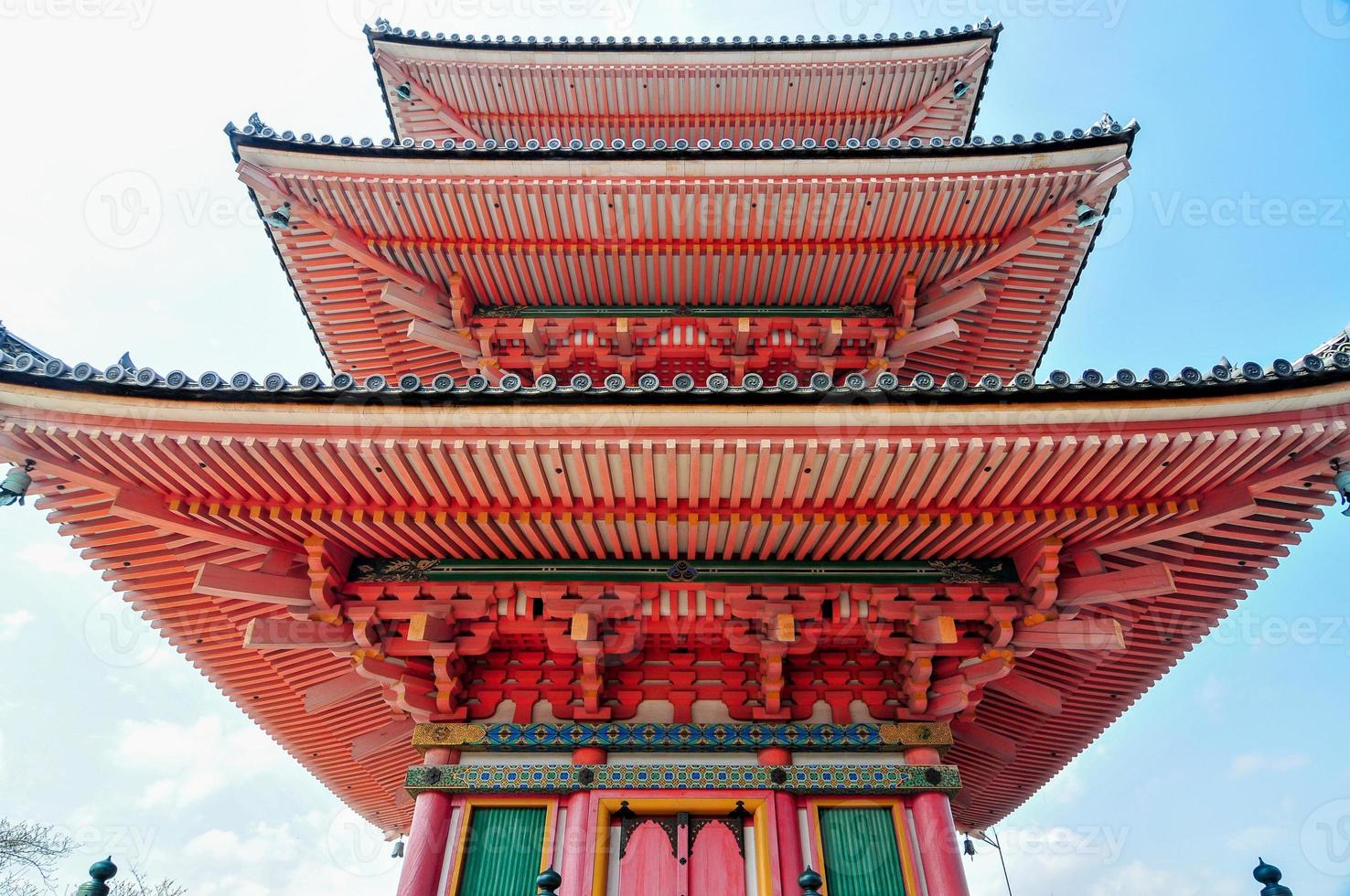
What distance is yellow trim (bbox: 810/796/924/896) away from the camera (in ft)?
22.4

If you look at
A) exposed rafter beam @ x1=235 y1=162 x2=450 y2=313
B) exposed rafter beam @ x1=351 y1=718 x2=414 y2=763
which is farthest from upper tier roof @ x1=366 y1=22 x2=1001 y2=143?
exposed rafter beam @ x1=351 y1=718 x2=414 y2=763

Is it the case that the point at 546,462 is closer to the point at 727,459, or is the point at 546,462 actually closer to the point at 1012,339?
the point at 727,459

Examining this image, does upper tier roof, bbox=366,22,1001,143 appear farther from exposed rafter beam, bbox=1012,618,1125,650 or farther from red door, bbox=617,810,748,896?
red door, bbox=617,810,748,896

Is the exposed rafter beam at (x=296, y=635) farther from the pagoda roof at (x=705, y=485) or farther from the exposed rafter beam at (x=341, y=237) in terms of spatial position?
the exposed rafter beam at (x=341, y=237)

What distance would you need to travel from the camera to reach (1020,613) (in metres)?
7.34

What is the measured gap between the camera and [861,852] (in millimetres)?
7043

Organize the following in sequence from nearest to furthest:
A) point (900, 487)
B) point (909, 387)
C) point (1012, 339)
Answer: point (909, 387) < point (900, 487) < point (1012, 339)

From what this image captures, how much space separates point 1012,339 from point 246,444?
395 inches

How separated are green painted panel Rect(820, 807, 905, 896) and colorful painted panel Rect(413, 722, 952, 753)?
614 mm

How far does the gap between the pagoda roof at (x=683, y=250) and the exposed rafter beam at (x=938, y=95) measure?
332 centimetres

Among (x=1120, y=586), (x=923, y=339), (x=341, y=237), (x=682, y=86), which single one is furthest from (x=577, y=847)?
(x=682, y=86)

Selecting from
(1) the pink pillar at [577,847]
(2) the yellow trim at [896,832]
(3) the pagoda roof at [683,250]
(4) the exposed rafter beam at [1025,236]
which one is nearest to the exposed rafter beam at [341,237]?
(3) the pagoda roof at [683,250]

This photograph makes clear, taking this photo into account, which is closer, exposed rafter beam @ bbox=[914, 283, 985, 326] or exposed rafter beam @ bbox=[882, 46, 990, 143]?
exposed rafter beam @ bbox=[914, 283, 985, 326]

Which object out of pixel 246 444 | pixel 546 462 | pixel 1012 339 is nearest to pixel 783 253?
pixel 1012 339
